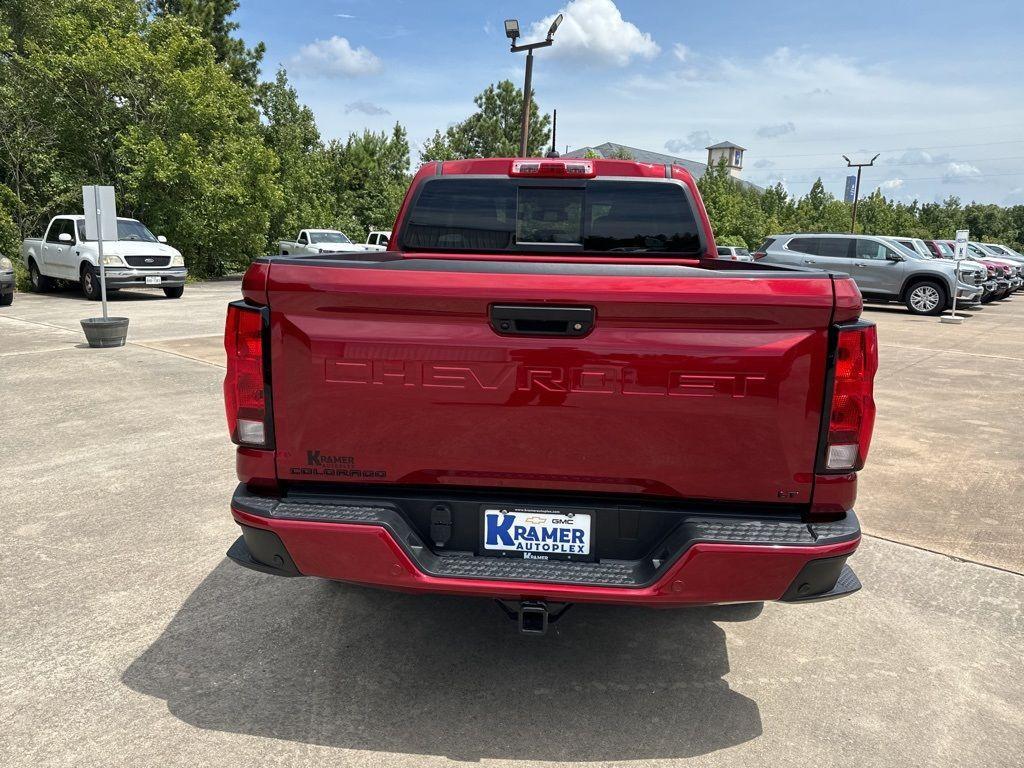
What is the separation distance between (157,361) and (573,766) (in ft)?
29.5

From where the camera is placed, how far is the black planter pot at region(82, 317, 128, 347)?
10.7 metres

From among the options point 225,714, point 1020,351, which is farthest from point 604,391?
point 1020,351

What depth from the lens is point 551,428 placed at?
2.44 metres

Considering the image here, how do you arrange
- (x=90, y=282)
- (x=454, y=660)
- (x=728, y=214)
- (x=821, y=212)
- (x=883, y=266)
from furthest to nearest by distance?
(x=821, y=212) < (x=728, y=214) < (x=883, y=266) < (x=90, y=282) < (x=454, y=660)

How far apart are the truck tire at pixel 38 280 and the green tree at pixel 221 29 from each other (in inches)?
623

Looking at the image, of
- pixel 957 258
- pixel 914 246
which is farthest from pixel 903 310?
pixel 957 258

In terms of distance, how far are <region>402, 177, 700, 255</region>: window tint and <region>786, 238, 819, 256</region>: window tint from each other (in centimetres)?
1758

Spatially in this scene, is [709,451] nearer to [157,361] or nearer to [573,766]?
[573,766]

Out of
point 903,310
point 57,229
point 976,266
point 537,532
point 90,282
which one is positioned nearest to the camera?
point 537,532

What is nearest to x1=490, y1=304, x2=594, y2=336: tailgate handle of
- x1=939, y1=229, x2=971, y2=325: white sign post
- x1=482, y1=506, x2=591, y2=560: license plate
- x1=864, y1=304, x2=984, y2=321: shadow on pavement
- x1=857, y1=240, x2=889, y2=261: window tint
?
x1=482, y1=506, x2=591, y2=560: license plate

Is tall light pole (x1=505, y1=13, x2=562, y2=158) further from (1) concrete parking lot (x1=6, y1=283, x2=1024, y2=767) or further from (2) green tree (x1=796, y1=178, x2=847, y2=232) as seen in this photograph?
(2) green tree (x1=796, y1=178, x2=847, y2=232)

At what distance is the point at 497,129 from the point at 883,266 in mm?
31896

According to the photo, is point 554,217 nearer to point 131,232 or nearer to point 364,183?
point 131,232

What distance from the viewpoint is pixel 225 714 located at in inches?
107
